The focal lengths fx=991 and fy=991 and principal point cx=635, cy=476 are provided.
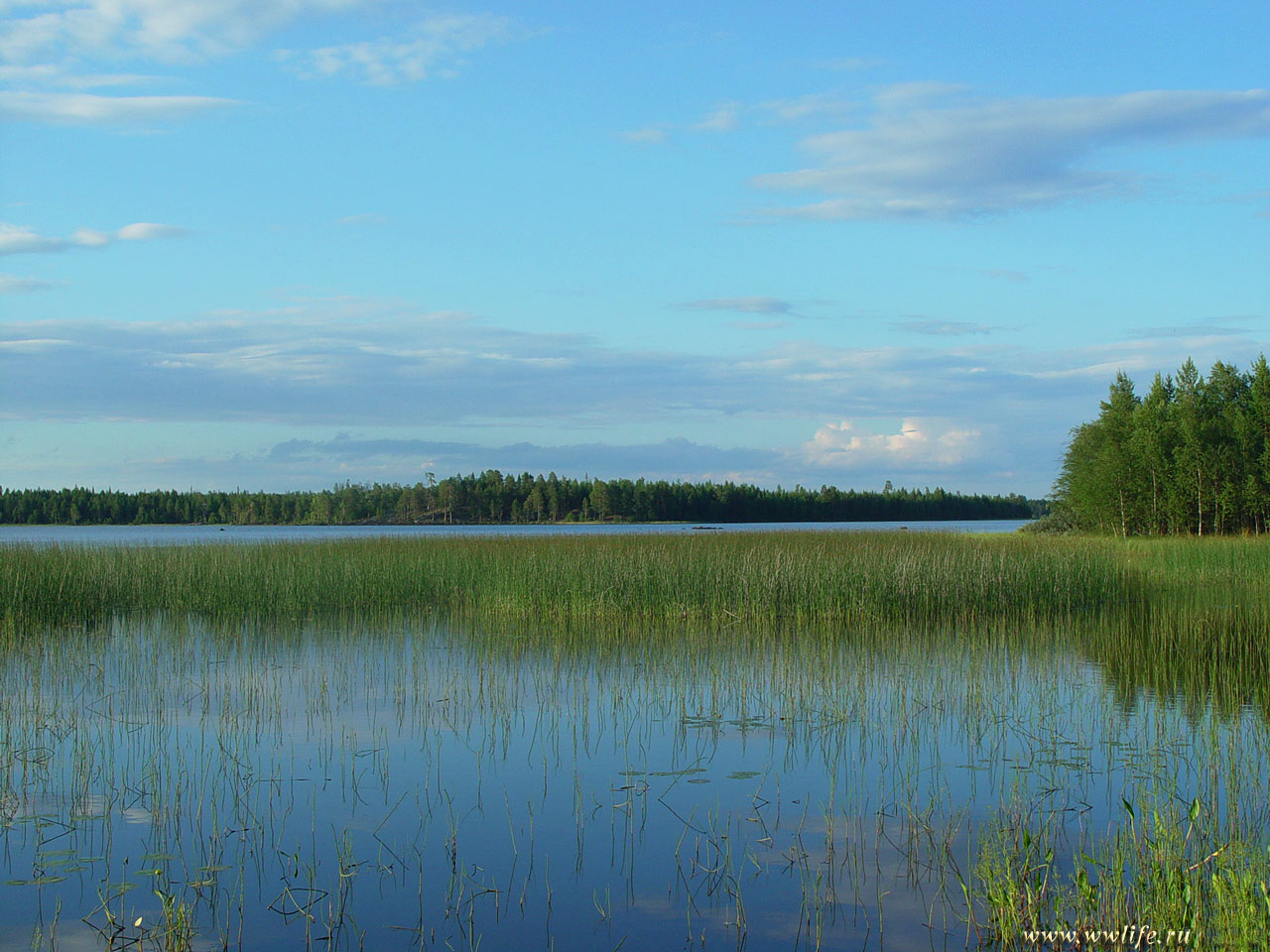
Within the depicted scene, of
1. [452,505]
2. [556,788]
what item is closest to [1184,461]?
[556,788]

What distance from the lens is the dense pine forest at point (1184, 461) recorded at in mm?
33031

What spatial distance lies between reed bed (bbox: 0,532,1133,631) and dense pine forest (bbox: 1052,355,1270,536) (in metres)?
16.7

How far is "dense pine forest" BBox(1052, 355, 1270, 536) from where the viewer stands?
3303 centimetres

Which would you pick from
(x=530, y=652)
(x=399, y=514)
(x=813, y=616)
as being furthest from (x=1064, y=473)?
(x=399, y=514)

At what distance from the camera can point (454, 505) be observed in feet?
255

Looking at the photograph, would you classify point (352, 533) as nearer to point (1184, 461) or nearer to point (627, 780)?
point (1184, 461)

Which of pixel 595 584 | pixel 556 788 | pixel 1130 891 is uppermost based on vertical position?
pixel 595 584

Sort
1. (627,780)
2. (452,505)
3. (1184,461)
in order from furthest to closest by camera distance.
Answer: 1. (452,505)
2. (1184,461)
3. (627,780)

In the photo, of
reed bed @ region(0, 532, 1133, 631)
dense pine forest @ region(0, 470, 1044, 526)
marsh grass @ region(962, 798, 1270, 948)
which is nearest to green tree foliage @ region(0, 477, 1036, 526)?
dense pine forest @ region(0, 470, 1044, 526)

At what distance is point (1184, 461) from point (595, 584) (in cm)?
2626

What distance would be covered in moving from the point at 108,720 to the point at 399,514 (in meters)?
71.9

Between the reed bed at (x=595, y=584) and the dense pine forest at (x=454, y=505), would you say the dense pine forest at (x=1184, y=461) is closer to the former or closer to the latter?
the reed bed at (x=595, y=584)

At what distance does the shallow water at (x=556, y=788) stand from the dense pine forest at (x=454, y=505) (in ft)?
223

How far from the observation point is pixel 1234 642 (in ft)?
36.9
